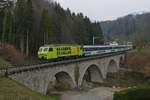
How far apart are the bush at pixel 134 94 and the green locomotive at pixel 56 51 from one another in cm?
2151

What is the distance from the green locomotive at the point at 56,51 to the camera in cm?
4931

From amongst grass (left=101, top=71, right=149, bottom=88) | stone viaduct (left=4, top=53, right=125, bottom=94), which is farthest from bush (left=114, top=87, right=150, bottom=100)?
grass (left=101, top=71, right=149, bottom=88)

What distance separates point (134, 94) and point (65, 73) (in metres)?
23.0

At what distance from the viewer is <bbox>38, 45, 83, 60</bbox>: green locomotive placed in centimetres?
4931

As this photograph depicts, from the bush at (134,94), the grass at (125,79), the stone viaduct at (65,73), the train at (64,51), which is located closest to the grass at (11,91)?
the stone viaduct at (65,73)

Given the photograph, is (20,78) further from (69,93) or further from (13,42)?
(13,42)

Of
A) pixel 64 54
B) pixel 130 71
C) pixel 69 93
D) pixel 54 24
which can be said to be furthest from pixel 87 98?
pixel 130 71

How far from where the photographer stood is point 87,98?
46.8 m

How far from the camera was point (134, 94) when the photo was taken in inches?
1180

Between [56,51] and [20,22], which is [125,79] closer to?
[20,22]

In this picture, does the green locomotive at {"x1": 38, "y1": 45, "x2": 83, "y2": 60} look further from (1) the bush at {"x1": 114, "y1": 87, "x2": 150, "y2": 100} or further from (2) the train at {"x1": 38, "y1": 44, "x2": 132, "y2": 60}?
(1) the bush at {"x1": 114, "y1": 87, "x2": 150, "y2": 100}

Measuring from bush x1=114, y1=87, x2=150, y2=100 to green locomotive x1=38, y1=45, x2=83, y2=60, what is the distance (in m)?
21.5

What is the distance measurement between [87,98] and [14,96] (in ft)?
70.8

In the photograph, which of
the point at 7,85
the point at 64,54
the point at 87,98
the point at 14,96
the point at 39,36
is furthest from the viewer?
the point at 39,36
